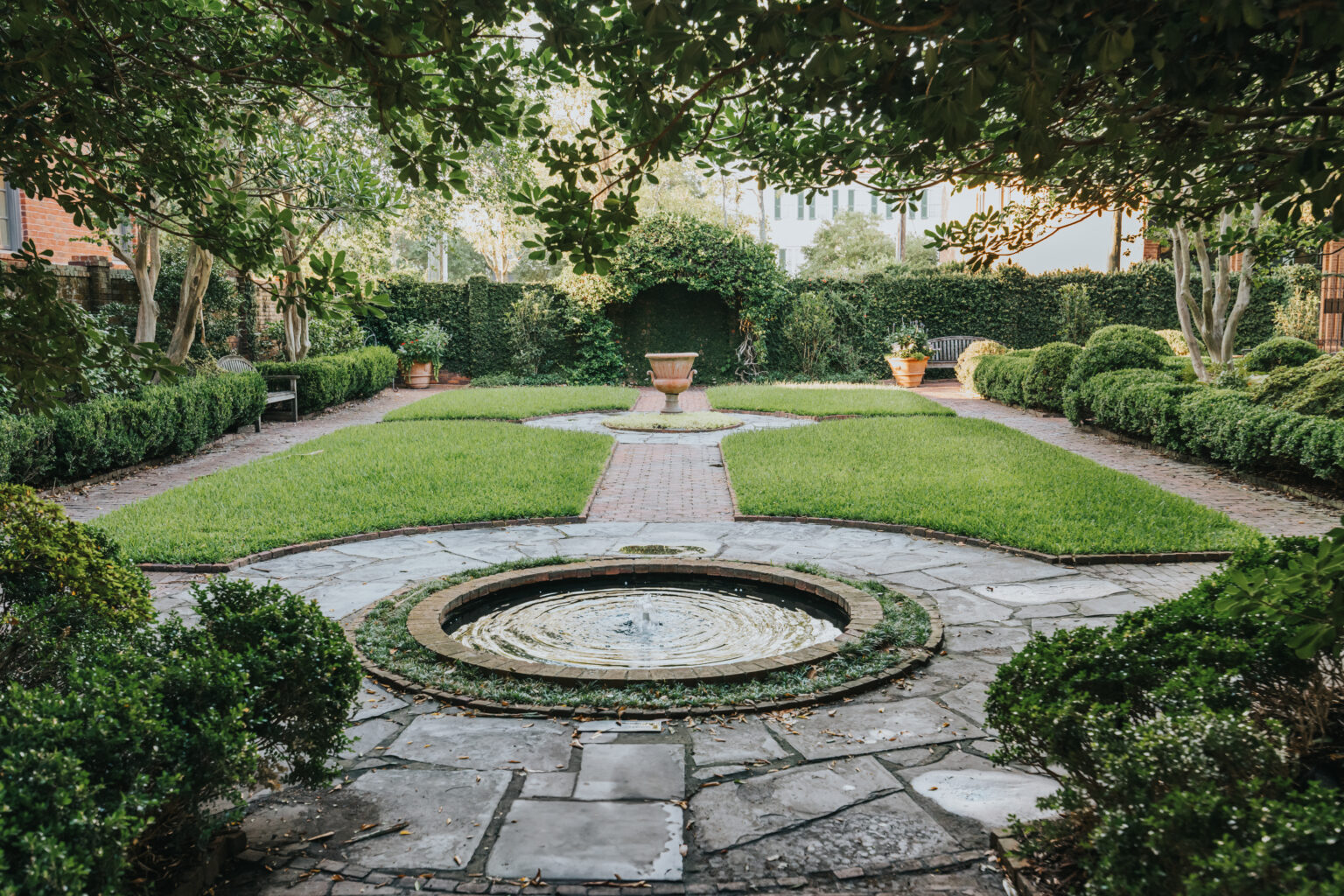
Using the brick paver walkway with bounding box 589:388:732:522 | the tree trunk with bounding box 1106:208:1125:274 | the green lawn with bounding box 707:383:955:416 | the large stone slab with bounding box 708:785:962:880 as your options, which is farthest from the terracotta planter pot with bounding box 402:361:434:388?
the large stone slab with bounding box 708:785:962:880

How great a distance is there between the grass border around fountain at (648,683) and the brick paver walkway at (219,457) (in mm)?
4956

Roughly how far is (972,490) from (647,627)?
4707 millimetres

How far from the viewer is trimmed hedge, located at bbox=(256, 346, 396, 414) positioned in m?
15.6

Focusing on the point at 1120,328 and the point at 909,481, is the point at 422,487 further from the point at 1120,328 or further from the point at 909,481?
the point at 1120,328

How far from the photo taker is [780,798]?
10.2 feet

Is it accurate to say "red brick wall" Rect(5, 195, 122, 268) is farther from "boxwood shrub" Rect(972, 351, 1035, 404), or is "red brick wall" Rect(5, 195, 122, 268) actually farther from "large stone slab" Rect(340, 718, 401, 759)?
"boxwood shrub" Rect(972, 351, 1035, 404)

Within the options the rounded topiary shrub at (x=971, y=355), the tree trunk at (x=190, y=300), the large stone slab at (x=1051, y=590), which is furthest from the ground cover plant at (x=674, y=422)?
the large stone slab at (x=1051, y=590)

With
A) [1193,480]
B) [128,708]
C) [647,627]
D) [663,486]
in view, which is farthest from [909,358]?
[128,708]

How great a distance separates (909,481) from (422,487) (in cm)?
484

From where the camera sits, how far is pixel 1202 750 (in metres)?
2.04

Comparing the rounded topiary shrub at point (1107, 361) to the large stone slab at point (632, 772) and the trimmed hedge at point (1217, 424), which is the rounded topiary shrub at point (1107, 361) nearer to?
the trimmed hedge at point (1217, 424)

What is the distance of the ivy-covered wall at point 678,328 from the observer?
22.7 meters

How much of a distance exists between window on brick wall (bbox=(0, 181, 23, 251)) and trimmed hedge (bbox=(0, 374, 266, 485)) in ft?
17.6

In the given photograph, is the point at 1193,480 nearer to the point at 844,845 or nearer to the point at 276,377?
the point at 844,845
